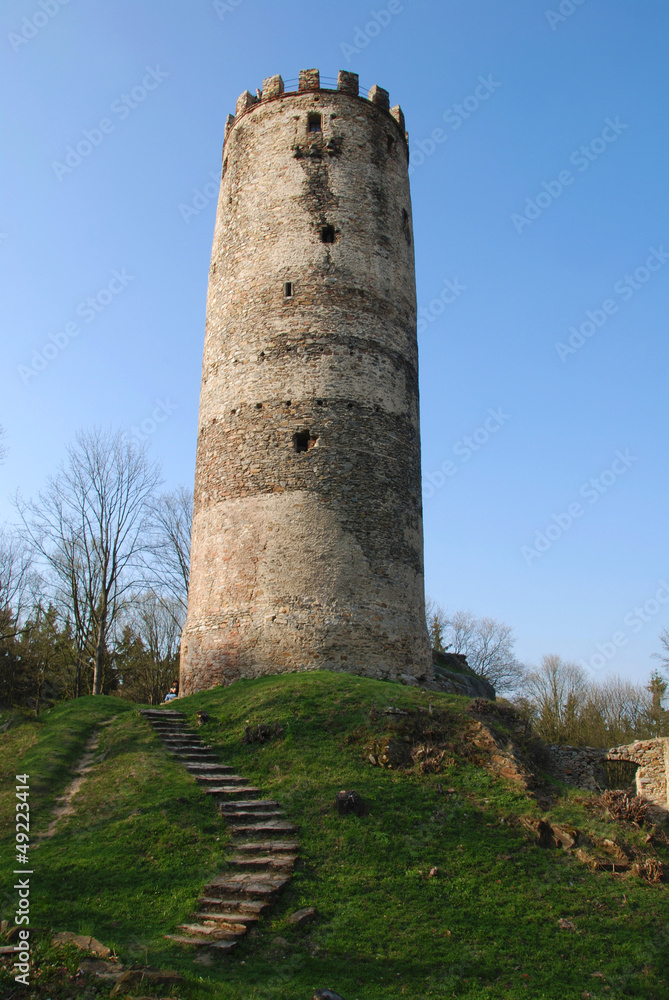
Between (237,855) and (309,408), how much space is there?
33.1 feet

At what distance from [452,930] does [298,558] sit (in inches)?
350

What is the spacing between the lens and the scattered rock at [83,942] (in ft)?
21.0

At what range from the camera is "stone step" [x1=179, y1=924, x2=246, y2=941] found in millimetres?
7012

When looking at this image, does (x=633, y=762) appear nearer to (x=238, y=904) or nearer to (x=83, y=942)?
(x=238, y=904)

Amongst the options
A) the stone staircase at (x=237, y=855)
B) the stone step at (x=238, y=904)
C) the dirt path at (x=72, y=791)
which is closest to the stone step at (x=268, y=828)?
the stone staircase at (x=237, y=855)

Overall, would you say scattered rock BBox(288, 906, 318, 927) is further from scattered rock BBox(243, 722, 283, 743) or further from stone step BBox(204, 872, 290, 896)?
scattered rock BBox(243, 722, 283, 743)

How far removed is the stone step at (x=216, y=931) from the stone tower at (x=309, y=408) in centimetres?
780

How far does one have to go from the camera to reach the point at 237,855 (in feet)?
28.6

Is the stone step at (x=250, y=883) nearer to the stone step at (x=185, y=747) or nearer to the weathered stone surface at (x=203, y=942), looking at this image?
the weathered stone surface at (x=203, y=942)

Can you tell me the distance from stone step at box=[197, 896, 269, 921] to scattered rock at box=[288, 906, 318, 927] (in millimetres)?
301

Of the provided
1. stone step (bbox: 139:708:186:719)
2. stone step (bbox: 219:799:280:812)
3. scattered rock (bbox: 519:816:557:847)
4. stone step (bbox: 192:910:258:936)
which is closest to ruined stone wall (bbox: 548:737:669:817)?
scattered rock (bbox: 519:816:557:847)

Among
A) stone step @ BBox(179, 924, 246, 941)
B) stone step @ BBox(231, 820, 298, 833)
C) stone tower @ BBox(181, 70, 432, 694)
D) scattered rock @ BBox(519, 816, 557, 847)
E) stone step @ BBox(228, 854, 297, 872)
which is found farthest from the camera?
stone tower @ BBox(181, 70, 432, 694)

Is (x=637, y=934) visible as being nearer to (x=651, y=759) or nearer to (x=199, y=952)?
(x=199, y=952)

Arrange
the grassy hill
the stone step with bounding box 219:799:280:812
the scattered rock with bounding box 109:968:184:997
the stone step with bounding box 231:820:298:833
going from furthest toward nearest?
the stone step with bounding box 219:799:280:812 → the stone step with bounding box 231:820:298:833 → the grassy hill → the scattered rock with bounding box 109:968:184:997
